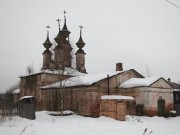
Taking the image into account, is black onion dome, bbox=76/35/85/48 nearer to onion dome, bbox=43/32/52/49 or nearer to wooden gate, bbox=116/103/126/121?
onion dome, bbox=43/32/52/49

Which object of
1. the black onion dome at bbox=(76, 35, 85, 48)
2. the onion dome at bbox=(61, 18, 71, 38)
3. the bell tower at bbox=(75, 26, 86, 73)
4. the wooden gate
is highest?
the onion dome at bbox=(61, 18, 71, 38)

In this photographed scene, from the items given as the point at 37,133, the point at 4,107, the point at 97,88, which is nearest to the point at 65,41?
the point at 97,88

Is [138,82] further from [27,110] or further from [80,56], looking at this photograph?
[80,56]

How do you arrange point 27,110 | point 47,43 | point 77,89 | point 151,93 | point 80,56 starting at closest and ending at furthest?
1. point 27,110
2. point 151,93
3. point 77,89
4. point 80,56
5. point 47,43

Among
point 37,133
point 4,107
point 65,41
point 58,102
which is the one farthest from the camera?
point 65,41

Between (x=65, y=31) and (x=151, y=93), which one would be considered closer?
(x=151, y=93)

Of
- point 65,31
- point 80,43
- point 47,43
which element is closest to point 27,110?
point 80,43

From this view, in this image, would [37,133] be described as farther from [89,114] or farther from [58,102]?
[58,102]

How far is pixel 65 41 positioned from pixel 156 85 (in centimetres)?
1641

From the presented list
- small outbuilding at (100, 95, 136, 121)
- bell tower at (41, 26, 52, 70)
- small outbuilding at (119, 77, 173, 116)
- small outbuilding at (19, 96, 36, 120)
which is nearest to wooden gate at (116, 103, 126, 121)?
small outbuilding at (100, 95, 136, 121)

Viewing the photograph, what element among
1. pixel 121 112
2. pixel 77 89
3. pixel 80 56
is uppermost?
pixel 80 56

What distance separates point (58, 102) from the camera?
30781 mm

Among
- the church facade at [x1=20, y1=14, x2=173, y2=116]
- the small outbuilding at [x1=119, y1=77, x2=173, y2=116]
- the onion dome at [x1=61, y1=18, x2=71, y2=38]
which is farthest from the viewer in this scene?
the onion dome at [x1=61, y1=18, x2=71, y2=38]

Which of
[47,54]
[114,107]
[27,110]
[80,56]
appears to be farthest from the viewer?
[47,54]
